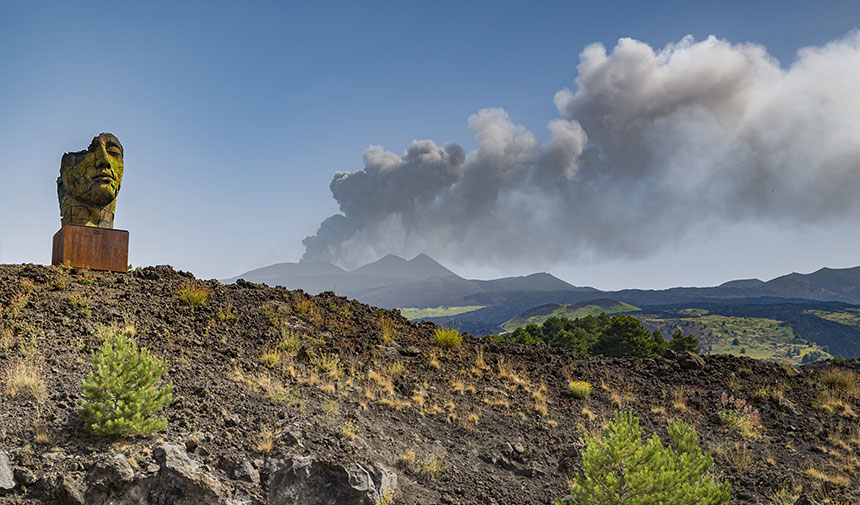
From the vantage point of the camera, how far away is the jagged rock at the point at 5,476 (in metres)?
5.97

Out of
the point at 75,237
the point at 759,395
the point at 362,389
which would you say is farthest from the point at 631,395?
the point at 75,237

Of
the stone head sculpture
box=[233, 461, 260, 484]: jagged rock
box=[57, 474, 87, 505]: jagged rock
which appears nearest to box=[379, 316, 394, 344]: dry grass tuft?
box=[233, 461, 260, 484]: jagged rock

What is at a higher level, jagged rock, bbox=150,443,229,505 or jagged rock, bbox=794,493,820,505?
jagged rock, bbox=150,443,229,505

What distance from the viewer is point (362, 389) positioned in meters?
10.3

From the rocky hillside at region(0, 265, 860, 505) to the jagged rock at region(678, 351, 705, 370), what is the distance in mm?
64

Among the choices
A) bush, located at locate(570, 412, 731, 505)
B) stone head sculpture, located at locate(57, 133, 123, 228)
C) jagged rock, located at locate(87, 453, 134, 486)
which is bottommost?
jagged rock, located at locate(87, 453, 134, 486)

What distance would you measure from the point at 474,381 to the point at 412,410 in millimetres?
2565

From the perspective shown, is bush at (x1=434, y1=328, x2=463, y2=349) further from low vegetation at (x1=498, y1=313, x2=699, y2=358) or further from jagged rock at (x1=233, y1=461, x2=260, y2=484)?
low vegetation at (x1=498, y1=313, x2=699, y2=358)

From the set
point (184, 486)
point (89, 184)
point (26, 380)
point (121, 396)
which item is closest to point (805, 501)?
point (184, 486)

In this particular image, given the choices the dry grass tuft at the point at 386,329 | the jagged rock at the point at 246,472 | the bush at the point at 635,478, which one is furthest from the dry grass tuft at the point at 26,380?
the bush at the point at 635,478

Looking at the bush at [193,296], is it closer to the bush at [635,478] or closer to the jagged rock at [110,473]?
the jagged rock at [110,473]

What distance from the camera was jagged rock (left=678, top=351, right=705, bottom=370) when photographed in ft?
49.0

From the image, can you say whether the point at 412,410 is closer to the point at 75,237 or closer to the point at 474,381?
the point at 474,381

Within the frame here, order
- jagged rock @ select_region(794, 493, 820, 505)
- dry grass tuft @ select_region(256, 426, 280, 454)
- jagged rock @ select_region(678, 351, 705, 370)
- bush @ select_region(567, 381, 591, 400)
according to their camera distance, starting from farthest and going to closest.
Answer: jagged rock @ select_region(678, 351, 705, 370) < bush @ select_region(567, 381, 591, 400) < jagged rock @ select_region(794, 493, 820, 505) < dry grass tuft @ select_region(256, 426, 280, 454)
